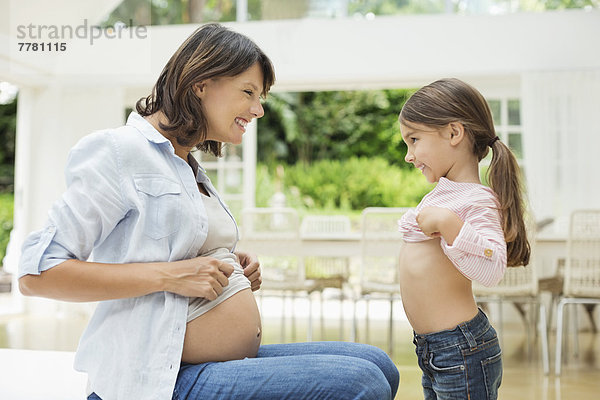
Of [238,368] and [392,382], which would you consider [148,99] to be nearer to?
[238,368]

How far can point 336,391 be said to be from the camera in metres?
1.20

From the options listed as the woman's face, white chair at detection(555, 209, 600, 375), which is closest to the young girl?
the woman's face

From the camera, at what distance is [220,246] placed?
144 centimetres

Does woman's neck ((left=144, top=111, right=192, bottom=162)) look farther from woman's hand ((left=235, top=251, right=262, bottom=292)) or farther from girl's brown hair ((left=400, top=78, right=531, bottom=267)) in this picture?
girl's brown hair ((left=400, top=78, right=531, bottom=267))

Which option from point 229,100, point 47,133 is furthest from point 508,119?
point 229,100

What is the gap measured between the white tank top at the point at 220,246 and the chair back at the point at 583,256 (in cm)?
315

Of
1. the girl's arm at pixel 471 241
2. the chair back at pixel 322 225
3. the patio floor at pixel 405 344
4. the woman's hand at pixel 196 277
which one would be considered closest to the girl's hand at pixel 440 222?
the girl's arm at pixel 471 241

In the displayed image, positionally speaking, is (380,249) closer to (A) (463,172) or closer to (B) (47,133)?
(A) (463,172)

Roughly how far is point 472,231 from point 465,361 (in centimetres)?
31

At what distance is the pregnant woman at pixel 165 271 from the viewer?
1196 mm

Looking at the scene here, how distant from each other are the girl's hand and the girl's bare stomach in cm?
11

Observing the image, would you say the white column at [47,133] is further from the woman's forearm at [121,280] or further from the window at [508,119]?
the woman's forearm at [121,280]

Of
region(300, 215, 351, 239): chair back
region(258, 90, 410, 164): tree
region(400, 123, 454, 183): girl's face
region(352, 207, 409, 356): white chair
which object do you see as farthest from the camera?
region(258, 90, 410, 164): tree

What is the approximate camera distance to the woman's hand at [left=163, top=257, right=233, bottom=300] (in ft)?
4.06
